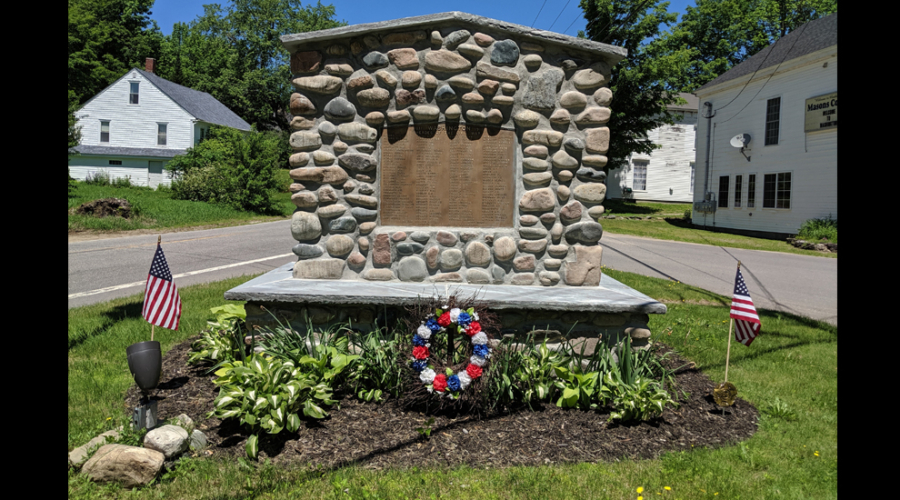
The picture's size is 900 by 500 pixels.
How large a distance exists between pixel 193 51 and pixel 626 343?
186ft

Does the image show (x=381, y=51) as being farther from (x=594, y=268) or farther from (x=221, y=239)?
(x=221, y=239)

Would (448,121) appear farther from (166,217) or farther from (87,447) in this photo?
(166,217)

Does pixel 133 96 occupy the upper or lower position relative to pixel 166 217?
upper

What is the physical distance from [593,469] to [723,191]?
78.1 feet

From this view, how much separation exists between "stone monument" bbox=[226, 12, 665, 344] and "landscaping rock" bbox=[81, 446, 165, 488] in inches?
84.9

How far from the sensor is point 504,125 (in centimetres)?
543

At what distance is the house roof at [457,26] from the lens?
16.9 ft

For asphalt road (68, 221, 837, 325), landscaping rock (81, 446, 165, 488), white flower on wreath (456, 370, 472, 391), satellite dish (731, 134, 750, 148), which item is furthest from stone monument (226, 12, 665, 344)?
satellite dish (731, 134, 750, 148)

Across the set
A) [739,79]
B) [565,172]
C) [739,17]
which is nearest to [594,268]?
[565,172]

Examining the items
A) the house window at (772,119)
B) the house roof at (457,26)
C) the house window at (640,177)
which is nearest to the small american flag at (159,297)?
the house roof at (457,26)

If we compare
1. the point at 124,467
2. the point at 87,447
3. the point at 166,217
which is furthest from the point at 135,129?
the point at 124,467

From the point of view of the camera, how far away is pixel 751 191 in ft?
72.6

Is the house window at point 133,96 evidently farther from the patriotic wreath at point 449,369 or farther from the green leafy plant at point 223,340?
the patriotic wreath at point 449,369

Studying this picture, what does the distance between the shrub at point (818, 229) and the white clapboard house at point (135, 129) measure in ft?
113
